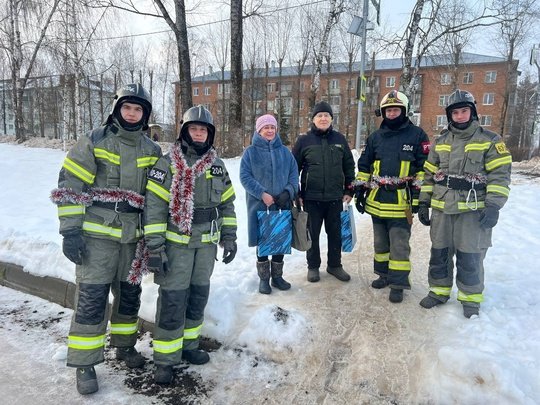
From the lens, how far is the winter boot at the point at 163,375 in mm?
3074

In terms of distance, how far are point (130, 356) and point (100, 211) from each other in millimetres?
1267

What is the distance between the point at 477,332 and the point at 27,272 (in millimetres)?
5029

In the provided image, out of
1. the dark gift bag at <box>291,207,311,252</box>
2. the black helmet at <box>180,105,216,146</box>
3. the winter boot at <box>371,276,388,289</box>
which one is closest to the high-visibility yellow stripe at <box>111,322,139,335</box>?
the black helmet at <box>180,105,216,146</box>

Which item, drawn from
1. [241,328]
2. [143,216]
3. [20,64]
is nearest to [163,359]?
[241,328]

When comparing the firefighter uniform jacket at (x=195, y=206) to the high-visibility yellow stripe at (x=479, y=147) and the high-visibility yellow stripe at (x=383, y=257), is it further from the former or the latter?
the high-visibility yellow stripe at (x=479, y=147)

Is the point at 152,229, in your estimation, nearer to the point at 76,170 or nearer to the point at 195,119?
the point at 76,170

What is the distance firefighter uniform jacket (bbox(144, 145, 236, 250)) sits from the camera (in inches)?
121

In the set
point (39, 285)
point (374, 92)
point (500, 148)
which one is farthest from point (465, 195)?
point (374, 92)

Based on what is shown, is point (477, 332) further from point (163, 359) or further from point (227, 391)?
point (163, 359)

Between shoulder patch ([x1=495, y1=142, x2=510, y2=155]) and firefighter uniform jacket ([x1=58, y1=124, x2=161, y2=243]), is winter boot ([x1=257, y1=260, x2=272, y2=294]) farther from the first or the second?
shoulder patch ([x1=495, y1=142, x2=510, y2=155])

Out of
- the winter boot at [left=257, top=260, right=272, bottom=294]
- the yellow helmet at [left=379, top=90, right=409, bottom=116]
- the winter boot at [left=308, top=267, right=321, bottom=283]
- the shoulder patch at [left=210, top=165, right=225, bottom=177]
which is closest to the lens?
the shoulder patch at [left=210, top=165, right=225, bottom=177]

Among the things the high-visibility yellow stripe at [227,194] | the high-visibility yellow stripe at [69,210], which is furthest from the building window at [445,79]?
the high-visibility yellow stripe at [69,210]

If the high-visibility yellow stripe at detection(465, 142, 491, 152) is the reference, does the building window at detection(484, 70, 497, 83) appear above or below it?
above

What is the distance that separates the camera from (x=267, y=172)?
431 cm
